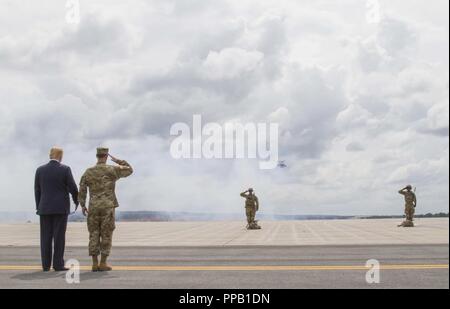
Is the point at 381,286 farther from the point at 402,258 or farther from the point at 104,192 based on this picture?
the point at 104,192

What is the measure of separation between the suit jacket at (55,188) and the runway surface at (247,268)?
1.11 m

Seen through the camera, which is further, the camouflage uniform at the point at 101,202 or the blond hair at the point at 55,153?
the blond hair at the point at 55,153

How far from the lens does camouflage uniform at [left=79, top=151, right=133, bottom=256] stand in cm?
927

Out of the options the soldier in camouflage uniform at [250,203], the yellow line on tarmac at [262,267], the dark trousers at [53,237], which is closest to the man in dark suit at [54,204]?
the dark trousers at [53,237]

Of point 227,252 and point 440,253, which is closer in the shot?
point 440,253

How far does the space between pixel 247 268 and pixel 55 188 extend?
3657mm

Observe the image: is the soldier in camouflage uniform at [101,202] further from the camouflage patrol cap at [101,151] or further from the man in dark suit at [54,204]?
the man in dark suit at [54,204]

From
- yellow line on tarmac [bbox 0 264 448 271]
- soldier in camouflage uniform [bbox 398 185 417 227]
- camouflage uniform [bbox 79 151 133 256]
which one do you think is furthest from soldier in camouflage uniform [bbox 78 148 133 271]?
soldier in camouflage uniform [bbox 398 185 417 227]

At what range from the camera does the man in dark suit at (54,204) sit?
9586mm

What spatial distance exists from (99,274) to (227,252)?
4712mm

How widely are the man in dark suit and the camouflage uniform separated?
0.43 meters
